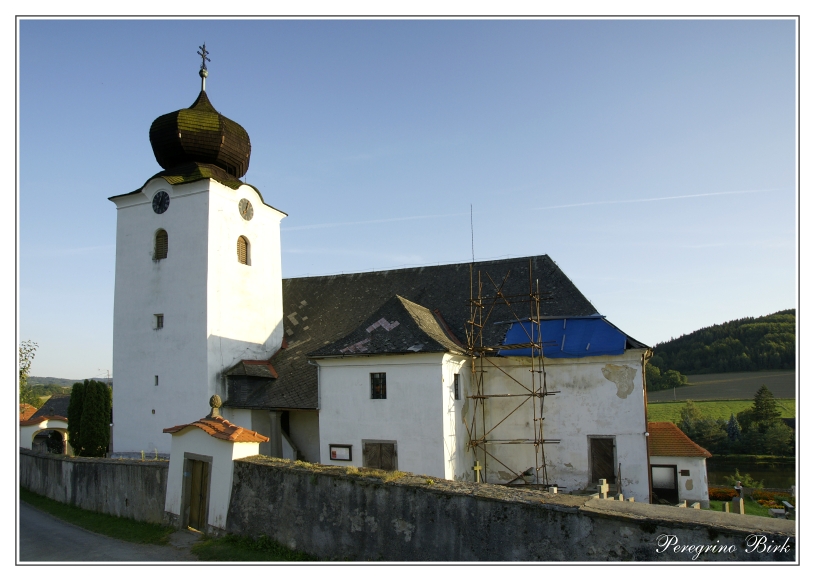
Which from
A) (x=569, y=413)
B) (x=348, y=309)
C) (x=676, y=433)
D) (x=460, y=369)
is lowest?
(x=676, y=433)

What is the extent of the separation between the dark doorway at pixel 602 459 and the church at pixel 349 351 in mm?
59

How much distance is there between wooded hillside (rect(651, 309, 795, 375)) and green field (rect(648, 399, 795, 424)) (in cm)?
541

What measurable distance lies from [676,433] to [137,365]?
67.1 ft

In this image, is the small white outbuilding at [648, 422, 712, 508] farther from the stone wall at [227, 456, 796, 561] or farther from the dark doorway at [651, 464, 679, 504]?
the stone wall at [227, 456, 796, 561]

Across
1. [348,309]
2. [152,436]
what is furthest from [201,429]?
[348,309]

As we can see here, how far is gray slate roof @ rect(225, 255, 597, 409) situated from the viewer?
71.3 ft

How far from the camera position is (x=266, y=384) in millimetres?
22812

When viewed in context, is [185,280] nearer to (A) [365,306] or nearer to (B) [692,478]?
(A) [365,306]

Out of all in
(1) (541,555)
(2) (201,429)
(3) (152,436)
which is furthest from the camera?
(3) (152,436)

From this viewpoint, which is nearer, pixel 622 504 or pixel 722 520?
pixel 722 520

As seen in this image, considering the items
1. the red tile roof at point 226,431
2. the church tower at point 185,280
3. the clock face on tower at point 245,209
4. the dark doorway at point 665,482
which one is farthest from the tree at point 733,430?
the red tile roof at point 226,431

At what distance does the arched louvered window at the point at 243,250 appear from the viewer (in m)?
24.2

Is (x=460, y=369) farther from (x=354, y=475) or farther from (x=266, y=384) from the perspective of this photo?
(x=354, y=475)

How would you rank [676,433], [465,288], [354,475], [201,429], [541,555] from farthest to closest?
[676,433]
[465,288]
[201,429]
[354,475]
[541,555]
